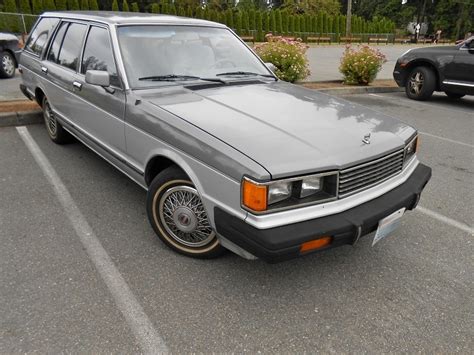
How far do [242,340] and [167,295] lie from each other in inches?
24.1

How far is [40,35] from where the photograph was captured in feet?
16.9

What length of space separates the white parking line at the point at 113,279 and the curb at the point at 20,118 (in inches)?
87.1

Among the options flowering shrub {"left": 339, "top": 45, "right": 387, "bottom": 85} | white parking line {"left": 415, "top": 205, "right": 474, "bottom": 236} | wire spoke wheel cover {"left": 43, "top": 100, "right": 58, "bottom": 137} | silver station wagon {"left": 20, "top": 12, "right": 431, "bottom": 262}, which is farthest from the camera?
flowering shrub {"left": 339, "top": 45, "right": 387, "bottom": 85}

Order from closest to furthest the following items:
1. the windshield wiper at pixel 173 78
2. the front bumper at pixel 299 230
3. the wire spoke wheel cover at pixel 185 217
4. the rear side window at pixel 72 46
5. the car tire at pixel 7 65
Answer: the front bumper at pixel 299 230
the wire spoke wheel cover at pixel 185 217
the windshield wiper at pixel 173 78
the rear side window at pixel 72 46
the car tire at pixel 7 65

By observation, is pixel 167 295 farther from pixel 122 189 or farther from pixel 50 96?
pixel 50 96

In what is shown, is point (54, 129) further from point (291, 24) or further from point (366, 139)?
point (291, 24)

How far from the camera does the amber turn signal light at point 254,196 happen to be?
7.09 feet

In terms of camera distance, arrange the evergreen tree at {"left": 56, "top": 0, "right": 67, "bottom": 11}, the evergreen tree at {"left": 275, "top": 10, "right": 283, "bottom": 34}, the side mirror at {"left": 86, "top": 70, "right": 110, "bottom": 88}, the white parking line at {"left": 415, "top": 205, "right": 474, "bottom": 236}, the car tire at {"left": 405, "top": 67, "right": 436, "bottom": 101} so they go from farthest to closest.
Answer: the evergreen tree at {"left": 275, "top": 10, "right": 283, "bottom": 34} < the evergreen tree at {"left": 56, "top": 0, "right": 67, "bottom": 11} < the car tire at {"left": 405, "top": 67, "right": 436, "bottom": 101} < the white parking line at {"left": 415, "top": 205, "right": 474, "bottom": 236} < the side mirror at {"left": 86, "top": 70, "right": 110, "bottom": 88}

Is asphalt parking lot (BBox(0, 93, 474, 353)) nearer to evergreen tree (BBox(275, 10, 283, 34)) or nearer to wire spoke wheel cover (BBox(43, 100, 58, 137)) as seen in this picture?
wire spoke wheel cover (BBox(43, 100, 58, 137))

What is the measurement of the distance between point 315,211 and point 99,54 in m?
2.58

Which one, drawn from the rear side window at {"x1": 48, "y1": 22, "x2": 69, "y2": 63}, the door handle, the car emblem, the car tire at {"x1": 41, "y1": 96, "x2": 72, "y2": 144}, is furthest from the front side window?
the car emblem

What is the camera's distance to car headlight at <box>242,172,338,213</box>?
218 centimetres

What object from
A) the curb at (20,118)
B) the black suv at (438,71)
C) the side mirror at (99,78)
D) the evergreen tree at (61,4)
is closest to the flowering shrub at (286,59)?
the black suv at (438,71)

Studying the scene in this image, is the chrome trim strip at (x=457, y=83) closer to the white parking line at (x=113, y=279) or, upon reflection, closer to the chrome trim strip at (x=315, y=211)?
the chrome trim strip at (x=315, y=211)
